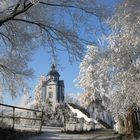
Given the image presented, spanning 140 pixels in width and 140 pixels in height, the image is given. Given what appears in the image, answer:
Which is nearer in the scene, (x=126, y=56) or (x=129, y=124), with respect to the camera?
(x=126, y=56)

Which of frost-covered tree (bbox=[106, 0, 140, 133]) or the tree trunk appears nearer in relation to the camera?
frost-covered tree (bbox=[106, 0, 140, 133])

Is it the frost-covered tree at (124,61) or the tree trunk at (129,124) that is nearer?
the frost-covered tree at (124,61)

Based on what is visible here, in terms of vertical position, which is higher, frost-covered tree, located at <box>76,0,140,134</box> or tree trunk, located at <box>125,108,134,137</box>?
frost-covered tree, located at <box>76,0,140,134</box>

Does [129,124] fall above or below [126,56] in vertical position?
below

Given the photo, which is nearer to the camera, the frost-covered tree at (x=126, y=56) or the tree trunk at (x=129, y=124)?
the frost-covered tree at (x=126, y=56)

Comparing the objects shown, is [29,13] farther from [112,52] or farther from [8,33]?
[112,52]

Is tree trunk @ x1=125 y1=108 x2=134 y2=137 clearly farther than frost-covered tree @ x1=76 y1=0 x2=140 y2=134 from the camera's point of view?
Yes

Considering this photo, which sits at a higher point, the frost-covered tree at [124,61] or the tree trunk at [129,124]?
the frost-covered tree at [124,61]

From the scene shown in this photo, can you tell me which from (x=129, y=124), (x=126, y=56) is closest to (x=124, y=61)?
(x=126, y=56)

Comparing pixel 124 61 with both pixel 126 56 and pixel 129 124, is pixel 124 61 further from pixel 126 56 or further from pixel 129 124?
pixel 129 124

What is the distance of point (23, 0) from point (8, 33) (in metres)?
4.15

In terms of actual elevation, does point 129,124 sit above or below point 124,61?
below

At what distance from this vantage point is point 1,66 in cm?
2564

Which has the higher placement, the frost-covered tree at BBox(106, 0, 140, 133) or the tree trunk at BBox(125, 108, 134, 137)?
the frost-covered tree at BBox(106, 0, 140, 133)
